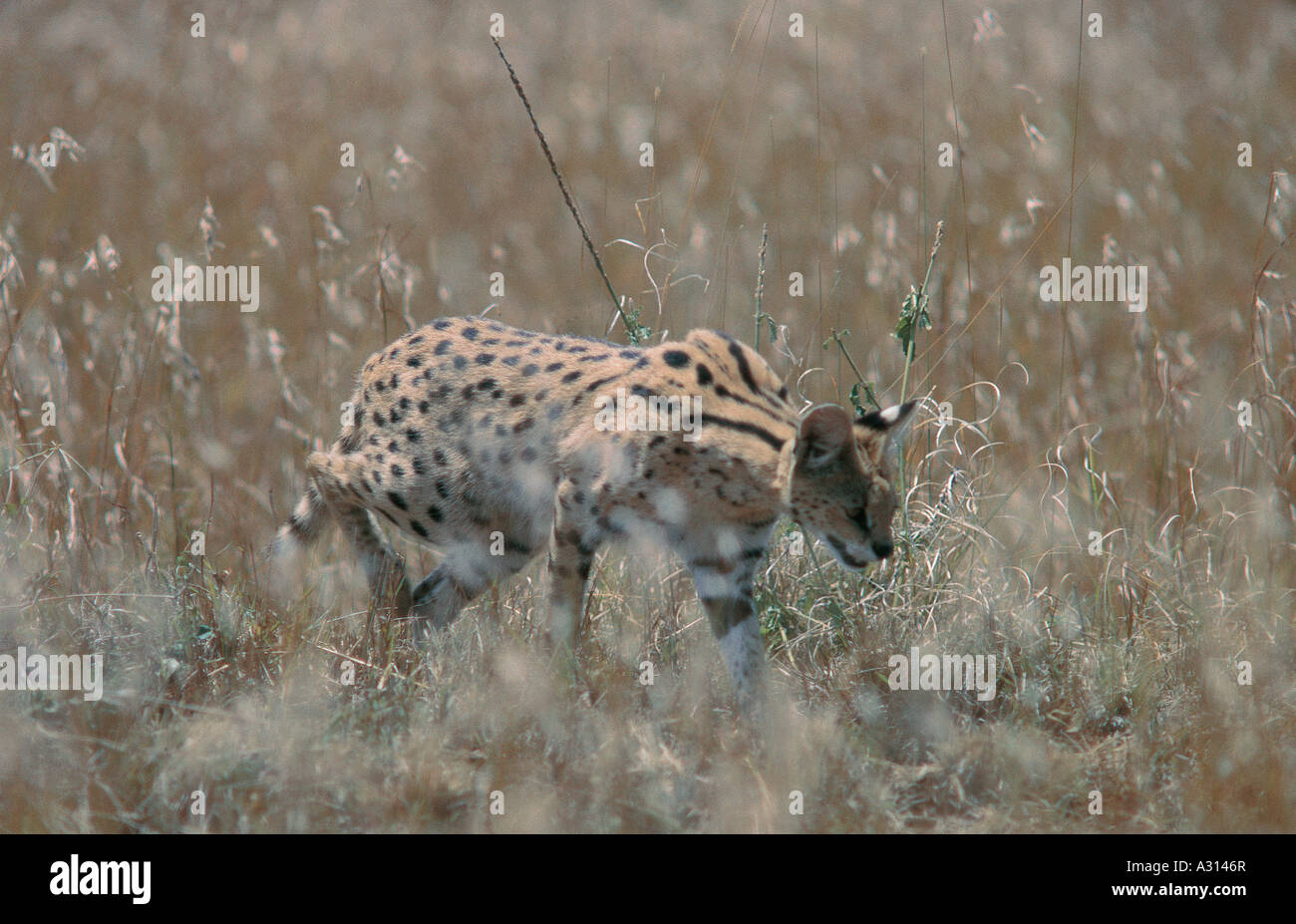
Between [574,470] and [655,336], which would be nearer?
[574,470]

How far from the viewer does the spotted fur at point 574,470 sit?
466 centimetres

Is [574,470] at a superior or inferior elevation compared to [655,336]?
inferior

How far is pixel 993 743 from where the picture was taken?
423 cm

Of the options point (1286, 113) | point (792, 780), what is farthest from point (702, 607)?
point (1286, 113)

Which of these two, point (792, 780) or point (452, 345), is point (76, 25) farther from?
point (792, 780)

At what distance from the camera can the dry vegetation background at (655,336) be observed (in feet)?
13.4

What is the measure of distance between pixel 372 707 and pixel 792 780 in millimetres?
1381

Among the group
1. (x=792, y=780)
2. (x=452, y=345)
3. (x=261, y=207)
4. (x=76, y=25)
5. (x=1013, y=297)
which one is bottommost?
(x=792, y=780)

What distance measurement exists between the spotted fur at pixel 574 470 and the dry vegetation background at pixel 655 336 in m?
0.24

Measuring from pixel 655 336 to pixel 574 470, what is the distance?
114 centimetres

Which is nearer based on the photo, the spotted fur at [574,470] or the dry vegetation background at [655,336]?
the dry vegetation background at [655,336]

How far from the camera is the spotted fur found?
466 centimetres

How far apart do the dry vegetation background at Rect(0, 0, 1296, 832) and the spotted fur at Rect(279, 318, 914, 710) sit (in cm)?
24

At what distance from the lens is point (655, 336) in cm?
585
